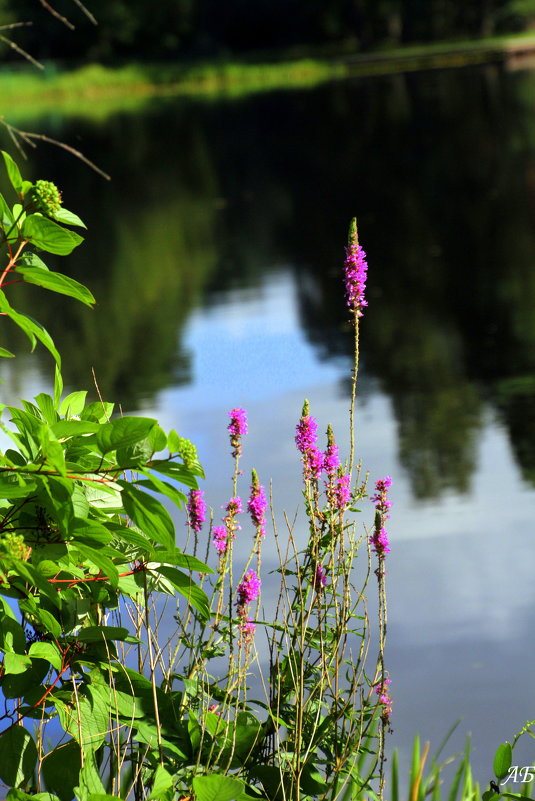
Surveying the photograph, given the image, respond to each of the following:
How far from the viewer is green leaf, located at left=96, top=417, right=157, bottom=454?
5.19ft

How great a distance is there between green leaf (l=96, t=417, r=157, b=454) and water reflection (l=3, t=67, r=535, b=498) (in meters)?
3.67

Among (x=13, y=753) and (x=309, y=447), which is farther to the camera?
(x=309, y=447)

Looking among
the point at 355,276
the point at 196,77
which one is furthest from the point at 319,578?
the point at 196,77

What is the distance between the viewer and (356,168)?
17.8m

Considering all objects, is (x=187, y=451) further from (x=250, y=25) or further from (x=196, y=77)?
(x=250, y=25)

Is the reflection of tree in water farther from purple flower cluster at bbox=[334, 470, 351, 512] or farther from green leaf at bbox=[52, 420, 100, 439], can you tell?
green leaf at bbox=[52, 420, 100, 439]

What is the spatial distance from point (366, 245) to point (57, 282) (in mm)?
10128

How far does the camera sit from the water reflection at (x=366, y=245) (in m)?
7.02

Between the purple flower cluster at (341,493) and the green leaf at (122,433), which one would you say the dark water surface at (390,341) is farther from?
the green leaf at (122,433)

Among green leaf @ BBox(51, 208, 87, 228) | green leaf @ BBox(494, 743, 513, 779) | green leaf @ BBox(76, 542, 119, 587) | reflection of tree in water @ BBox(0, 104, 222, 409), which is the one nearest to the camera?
green leaf @ BBox(76, 542, 119, 587)

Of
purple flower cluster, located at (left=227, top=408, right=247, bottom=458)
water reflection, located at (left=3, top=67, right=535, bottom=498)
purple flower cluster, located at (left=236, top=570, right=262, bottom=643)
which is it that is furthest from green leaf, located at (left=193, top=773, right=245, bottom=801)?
water reflection, located at (left=3, top=67, right=535, bottom=498)

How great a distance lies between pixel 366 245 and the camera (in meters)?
11.7

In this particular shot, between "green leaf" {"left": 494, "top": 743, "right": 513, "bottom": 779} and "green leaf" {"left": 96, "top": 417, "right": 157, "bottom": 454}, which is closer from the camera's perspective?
"green leaf" {"left": 96, "top": 417, "right": 157, "bottom": 454}

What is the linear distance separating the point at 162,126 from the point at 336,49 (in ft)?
115
